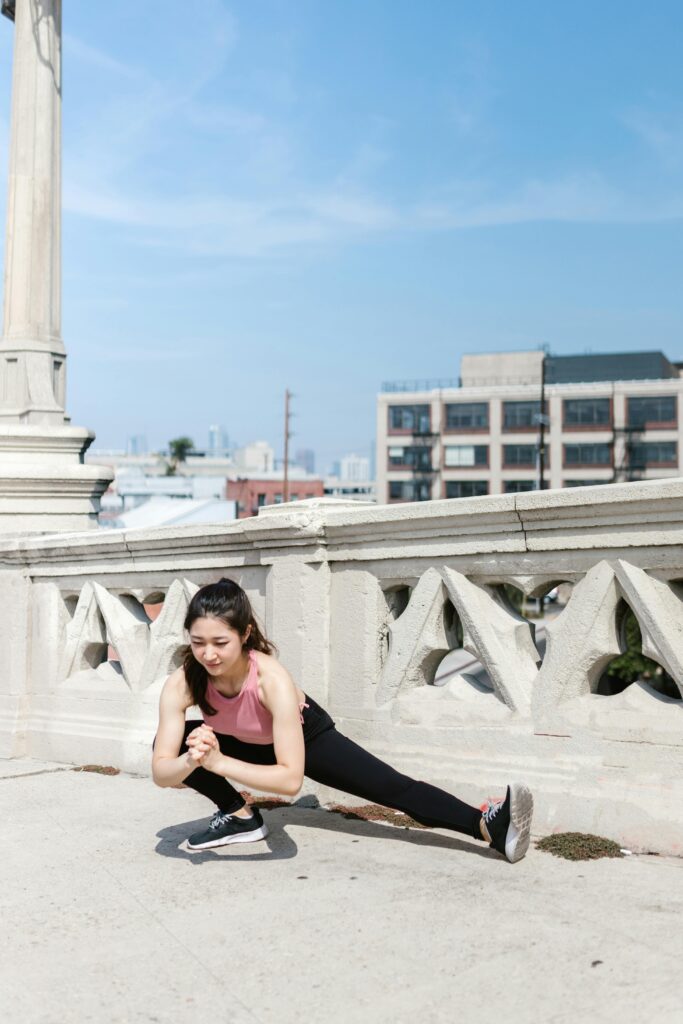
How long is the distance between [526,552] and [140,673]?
2.54 metres

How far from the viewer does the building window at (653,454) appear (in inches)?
3248

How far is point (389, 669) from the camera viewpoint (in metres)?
4.92

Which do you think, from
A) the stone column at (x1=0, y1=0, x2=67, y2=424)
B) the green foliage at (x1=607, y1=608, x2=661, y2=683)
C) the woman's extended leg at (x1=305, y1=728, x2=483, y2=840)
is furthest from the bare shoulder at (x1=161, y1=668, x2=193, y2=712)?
the green foliage at (x1=607, y1=608, x2=661, y2=683)

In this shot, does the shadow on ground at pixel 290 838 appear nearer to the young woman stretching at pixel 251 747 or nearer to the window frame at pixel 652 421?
the young woman stretching at pixel 251 747

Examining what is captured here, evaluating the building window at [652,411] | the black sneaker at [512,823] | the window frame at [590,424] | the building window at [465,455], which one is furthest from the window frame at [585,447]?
the black sneaker at [512,823]

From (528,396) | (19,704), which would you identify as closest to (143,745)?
(19,704)

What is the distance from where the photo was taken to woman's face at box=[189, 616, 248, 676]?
392 cm

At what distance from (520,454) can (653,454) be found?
32.7ft

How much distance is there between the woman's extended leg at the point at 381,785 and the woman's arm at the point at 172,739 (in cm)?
52

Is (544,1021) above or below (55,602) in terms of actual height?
below

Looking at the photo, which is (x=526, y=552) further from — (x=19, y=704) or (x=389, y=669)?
(x=19, y=704)

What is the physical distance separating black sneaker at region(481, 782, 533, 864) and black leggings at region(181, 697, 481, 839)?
0.08m

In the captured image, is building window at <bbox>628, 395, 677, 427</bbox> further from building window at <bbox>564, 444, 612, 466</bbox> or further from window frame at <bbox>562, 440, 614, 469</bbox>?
building window at <bbox>564, 444, 612, 466</bbox>

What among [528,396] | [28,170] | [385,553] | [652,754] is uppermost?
[528,396]
